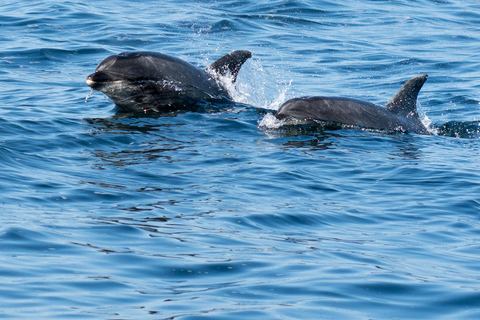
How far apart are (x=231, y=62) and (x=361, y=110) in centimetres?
318

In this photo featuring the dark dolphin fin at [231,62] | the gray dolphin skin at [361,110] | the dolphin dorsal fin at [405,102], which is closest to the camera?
the gray dolphin skin at [361,110]

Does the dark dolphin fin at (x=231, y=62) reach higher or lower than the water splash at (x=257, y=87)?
higher

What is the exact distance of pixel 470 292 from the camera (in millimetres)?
8492

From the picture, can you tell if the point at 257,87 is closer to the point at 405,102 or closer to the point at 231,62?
the point at 231,62

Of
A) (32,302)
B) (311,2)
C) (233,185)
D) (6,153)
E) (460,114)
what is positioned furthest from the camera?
(311,2)

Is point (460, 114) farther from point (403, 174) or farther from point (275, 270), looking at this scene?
point (275, 270)

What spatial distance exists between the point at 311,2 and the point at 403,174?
864 inches

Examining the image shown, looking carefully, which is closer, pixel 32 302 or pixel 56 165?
pixel 32 302

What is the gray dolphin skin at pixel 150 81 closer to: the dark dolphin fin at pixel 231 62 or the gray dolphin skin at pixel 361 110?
the dark dolphin fin at pixel 231 62

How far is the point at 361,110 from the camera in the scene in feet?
54.0

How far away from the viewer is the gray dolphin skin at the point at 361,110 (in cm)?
1612

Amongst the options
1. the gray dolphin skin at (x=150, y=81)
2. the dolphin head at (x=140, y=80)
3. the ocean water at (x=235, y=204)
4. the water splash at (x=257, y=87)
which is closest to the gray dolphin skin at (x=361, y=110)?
the ocean water at (x=235, y=204)

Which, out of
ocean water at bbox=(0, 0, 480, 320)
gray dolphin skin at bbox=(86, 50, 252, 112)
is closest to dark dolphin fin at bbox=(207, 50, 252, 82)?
gray dolphin skin at bbox=(86, 50, 252, 112)

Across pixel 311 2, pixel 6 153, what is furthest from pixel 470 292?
pixel 311 2
